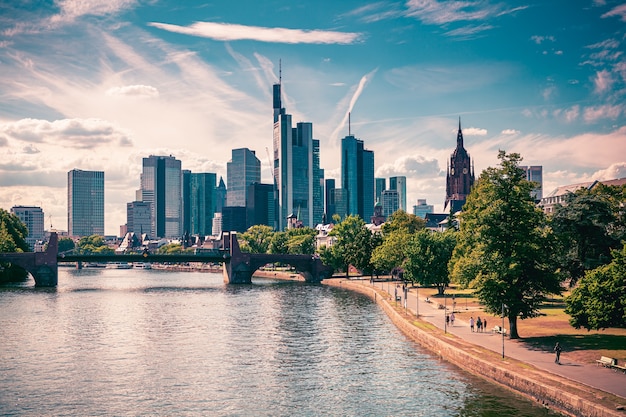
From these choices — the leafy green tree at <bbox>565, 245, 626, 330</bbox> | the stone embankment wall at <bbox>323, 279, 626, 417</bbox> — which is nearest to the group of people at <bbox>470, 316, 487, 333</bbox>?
the stone embankment wall at <bbox>323, 279, 626, 417</bbox>

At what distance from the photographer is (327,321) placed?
8944cm

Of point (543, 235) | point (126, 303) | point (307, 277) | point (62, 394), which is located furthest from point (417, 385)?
point (307, 277)

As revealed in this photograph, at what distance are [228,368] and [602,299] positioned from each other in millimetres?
30555

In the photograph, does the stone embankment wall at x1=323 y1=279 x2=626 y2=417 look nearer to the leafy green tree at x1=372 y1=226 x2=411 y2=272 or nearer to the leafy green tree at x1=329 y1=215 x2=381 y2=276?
the leafy green tree at x1=372 y1=226 x2=411 y2=272

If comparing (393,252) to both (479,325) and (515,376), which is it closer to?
(479,325)

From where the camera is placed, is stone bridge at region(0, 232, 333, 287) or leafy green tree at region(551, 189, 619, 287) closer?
leafy green tree at region(551, 189, 619, 287)

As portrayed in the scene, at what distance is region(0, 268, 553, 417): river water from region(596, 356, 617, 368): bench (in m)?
6.66

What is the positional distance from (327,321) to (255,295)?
4711cm

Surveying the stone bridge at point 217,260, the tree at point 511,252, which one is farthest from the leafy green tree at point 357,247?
the tree at point 511,252

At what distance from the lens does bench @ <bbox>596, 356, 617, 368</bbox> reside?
156ft

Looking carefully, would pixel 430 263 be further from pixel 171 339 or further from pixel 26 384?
pixel 26 384

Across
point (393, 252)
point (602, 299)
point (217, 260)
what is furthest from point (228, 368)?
point (217, 260)

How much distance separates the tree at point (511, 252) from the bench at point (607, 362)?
12.7 meters

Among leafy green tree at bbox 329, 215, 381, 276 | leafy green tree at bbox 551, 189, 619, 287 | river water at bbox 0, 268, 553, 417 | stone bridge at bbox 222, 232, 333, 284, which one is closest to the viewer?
river water at bbox 0, 268, 553, 417
